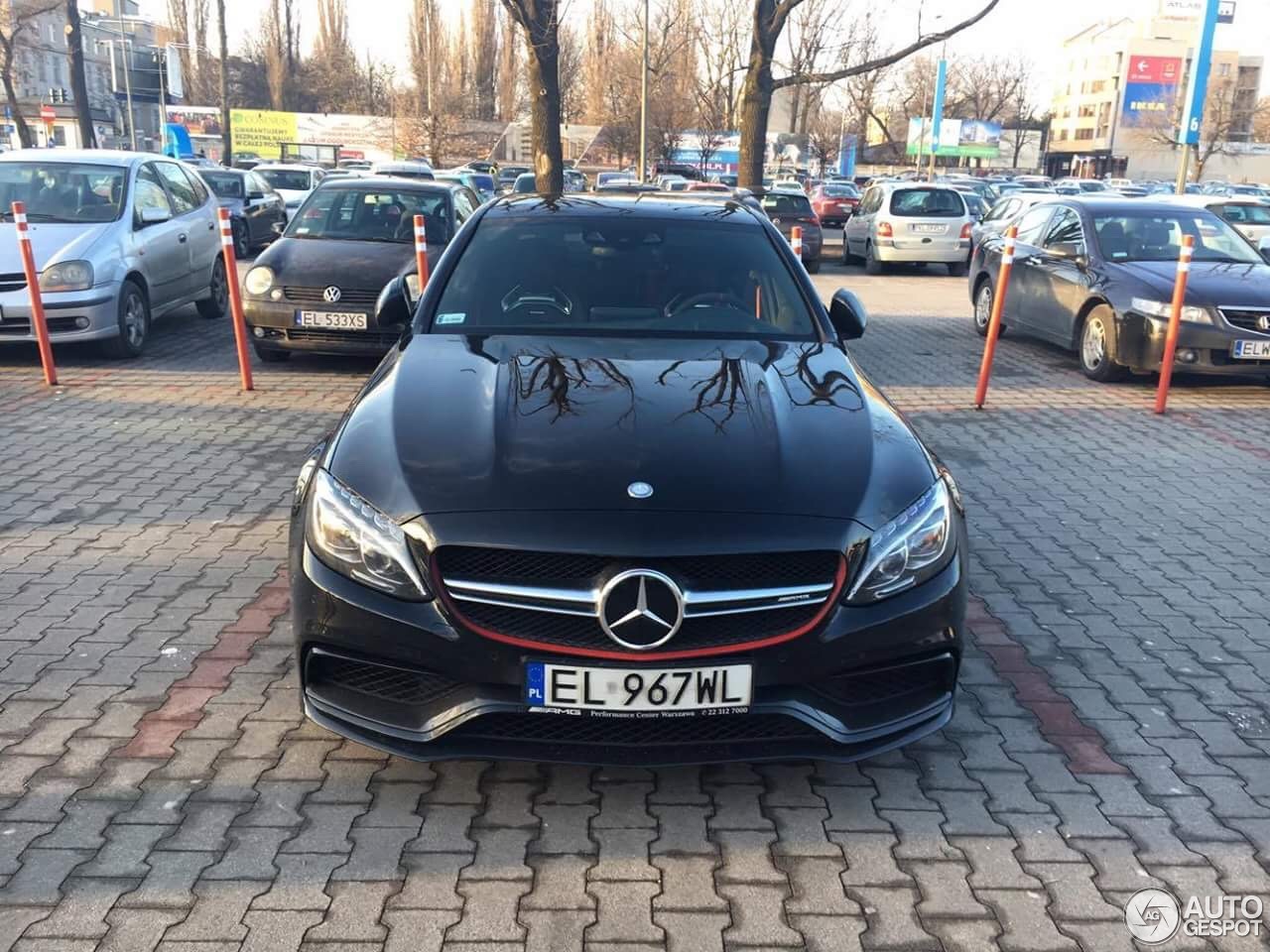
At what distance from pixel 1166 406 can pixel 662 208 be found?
595 centimetres

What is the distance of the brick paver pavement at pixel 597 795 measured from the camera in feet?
8.95

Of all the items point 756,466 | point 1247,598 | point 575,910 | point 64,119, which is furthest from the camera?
point 64,119

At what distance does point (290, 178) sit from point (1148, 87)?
9067cm

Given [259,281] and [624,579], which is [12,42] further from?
[624,579]

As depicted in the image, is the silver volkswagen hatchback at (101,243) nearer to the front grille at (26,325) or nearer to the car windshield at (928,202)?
the front grille at (26,325)

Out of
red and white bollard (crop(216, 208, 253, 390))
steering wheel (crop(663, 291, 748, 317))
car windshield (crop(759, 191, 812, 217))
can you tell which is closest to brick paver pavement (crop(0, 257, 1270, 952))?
steering wheel (crop(663, 291, 748, 317))

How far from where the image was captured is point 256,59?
6762cm

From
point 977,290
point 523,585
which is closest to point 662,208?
point 523,585

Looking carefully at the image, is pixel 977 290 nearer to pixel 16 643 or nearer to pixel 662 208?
pixel 662 208

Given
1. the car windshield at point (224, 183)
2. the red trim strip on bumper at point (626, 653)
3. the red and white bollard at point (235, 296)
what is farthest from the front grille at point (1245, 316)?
the car windshield at point (224, 183)

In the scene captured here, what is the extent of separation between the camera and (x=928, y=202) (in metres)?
20.2

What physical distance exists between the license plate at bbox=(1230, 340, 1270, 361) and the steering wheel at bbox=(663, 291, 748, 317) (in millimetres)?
6494

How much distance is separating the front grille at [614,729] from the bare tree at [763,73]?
16802 millimetres

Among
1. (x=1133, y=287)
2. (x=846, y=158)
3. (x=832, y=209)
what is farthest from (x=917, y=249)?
(x=846, y=158)
